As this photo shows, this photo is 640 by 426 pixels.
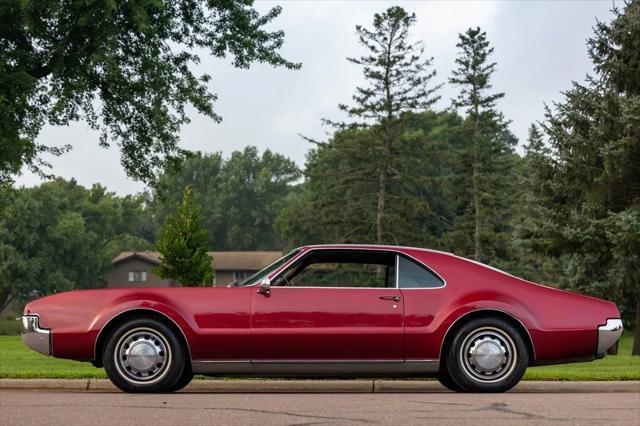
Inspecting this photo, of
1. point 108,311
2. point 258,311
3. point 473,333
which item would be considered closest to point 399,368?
point 473,333

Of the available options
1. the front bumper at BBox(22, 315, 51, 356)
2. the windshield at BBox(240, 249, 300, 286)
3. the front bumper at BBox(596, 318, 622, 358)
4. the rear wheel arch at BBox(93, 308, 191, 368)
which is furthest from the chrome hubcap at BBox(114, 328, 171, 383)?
the front bumper at BBox(596, 318, 622, 358)

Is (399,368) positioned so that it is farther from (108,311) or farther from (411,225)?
(411,225)

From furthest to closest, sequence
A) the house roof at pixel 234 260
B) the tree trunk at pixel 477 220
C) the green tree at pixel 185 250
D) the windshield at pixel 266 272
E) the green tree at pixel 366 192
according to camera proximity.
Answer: the house roof at pixel 234 260 < the tree trunk at pixel 477 220 < the green tree at pixel 366 192 < the green tree at pixel 185 250 < the windshield at pixel 266 272

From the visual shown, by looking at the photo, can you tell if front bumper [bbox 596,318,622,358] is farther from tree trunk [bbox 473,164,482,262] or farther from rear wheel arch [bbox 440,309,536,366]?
tree trunk [bbox 473,164,482,262]

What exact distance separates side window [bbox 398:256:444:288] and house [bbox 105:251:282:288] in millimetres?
81298

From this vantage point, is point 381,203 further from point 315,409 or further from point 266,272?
point 315,409

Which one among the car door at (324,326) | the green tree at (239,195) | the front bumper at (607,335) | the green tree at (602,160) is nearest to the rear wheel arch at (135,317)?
the car door at (324,326)

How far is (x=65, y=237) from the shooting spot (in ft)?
270

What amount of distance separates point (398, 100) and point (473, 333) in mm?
46796

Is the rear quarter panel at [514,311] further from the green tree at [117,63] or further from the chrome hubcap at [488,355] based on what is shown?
the green tree at [117,63]

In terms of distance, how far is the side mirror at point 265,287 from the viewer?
30.3 ft

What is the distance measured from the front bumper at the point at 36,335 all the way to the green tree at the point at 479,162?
161 feet

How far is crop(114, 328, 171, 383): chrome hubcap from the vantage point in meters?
9.27

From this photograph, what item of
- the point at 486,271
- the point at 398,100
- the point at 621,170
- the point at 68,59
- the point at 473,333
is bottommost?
the point at 473,333
